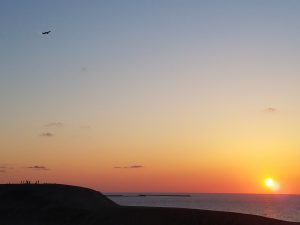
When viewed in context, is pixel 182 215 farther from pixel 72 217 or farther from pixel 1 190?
pixel 1 190

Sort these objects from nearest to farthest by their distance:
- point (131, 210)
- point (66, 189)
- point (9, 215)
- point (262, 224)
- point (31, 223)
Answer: point (262, 224) < point (131, 210) < point (31, 223) < point (9, 215) < point (66, 189)

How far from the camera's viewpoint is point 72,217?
54531 millimetres

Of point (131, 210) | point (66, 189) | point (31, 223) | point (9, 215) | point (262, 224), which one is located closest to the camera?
point (262, 224)

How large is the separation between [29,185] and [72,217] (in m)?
14.9

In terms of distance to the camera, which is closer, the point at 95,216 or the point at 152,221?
the point at 152,221

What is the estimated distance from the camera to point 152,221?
158ft

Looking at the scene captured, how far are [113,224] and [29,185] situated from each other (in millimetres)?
21787

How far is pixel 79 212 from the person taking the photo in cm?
5559

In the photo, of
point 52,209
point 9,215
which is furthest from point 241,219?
point 9,215

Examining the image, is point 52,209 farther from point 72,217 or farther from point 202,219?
point 202,219

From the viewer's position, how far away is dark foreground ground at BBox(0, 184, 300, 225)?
47562 millimetres

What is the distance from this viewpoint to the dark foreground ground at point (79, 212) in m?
47.6

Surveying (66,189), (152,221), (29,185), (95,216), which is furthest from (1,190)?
(152,221)

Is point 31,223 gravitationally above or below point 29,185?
below
